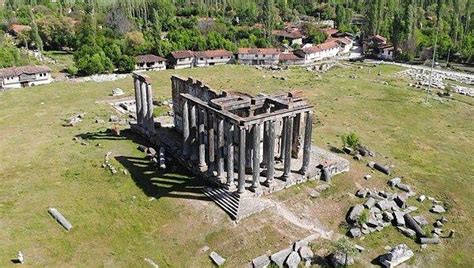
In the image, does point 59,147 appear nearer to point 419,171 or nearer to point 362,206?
point 362,206

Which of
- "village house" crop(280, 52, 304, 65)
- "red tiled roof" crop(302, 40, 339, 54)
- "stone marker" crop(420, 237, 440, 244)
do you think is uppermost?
"red tiled roof" crop(302, 40, 339, 54)

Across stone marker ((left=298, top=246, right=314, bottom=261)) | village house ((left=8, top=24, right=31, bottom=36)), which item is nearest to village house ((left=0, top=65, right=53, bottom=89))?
village house ((left=8, top=24, right=31, bottom=36))

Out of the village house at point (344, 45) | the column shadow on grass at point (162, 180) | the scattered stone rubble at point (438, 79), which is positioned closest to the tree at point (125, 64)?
the column shadow on grass at point (162, 180)

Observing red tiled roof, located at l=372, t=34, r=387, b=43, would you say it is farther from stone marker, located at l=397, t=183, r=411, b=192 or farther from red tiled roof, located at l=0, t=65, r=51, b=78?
red tiled roof, located at l=0, t=65, r=51, b=78

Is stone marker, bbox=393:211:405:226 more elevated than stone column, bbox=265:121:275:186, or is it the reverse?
stone column, bbox=265:121:275:186

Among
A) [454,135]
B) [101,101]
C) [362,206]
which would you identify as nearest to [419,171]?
[362,206]

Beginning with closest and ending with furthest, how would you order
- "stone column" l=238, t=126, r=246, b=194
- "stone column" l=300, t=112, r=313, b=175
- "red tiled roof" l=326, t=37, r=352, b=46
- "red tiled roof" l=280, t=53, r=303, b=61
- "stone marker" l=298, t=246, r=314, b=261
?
"stone marker" l=298, t=246, r=314, b=261
"stone column" l=238, t=126, r=246, b=194
"stone column" l=300, t=112, r=313, b=175
"red tiled roof" l=280, t=53, r=303, b=61
"red tiled roof" l=326, t=37, r=352, b=46
